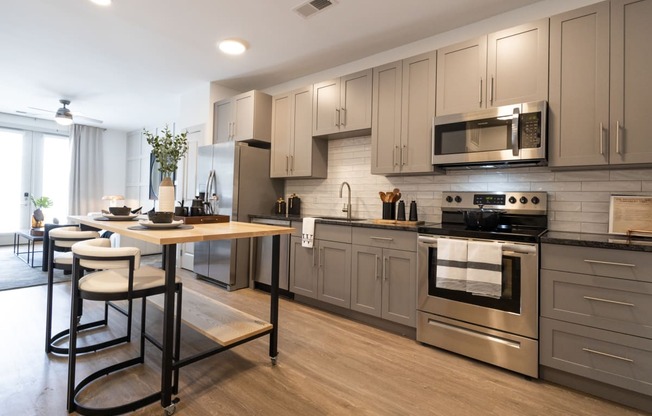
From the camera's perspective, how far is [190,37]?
10.6 ft

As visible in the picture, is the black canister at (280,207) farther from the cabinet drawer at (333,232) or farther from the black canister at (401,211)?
the black canister at (401,211)

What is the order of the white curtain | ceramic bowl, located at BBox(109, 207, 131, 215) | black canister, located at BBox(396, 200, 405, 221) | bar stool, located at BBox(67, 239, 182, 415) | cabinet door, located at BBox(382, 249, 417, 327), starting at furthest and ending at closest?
the white curtain → black canister, located at BBox(396, 200, 405, 221) → cabinet door, located at BBox(382, 249, 417, 327) → ceramic bowl, located at BBox(109, 207, 131, 215) → bar stool, located at BBox(67, 239, 182, 415)

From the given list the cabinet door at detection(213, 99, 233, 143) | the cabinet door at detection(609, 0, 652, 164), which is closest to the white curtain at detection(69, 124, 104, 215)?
the cabinet door at detection(213, 99, 233, 143)

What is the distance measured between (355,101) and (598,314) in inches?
103

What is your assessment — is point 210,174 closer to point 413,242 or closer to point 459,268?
point 413,242

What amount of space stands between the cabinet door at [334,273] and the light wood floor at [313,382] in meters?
0.47

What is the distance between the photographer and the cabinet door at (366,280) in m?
2.81

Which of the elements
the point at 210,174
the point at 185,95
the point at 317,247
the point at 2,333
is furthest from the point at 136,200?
the point at 317,247

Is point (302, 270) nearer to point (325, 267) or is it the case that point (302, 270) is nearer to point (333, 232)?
point (325, 267)

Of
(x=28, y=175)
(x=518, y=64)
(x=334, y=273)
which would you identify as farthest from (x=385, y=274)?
(x=28, y=175)

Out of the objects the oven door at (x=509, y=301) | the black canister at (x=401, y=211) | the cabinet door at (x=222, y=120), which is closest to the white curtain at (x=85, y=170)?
the cabinet door at (x=222, y=120)

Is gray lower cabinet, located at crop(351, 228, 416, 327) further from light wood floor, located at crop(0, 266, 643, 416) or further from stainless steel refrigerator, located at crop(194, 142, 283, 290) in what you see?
stainless steel refrigerator, located at crop(194, 142, 283, 290)

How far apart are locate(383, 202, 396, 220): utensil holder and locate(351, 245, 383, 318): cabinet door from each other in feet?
1.51

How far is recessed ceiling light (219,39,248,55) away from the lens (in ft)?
10.7
